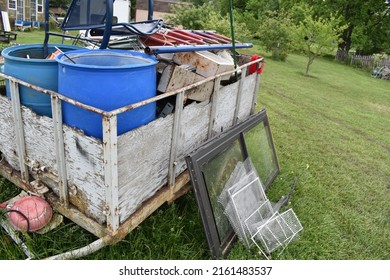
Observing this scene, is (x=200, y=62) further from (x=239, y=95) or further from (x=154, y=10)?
(x=154, y=10)

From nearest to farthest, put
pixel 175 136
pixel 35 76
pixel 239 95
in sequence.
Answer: pixel 35 76, pixel 175 136, pixel 239 95

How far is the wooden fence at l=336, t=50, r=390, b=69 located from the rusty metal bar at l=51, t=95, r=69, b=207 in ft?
74.2

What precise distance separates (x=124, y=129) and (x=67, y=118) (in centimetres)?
35

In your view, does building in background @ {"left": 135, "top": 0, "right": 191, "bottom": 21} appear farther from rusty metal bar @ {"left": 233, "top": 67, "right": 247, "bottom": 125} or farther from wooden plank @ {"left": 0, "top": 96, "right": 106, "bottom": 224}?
wooden plank @ {"left": 0, "top": 96, "right": 106, "bottom": 224}

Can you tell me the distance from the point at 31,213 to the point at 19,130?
57 centimetres

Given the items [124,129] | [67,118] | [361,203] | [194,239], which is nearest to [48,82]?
[67,118]

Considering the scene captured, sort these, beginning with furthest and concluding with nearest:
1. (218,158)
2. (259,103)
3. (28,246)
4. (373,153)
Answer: (259,103), (373,153), (218,158), (28,246)

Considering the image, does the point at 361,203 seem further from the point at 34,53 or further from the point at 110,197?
the point at 34,53

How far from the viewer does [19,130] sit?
219 centimetres

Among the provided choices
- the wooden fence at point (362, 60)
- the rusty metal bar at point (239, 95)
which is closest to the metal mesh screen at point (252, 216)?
the rusty metal bar at point (239, 95)

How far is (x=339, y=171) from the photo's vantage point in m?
4.62

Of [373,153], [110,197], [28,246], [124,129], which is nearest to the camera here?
[110,197]

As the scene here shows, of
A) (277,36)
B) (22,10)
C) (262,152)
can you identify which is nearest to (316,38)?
(277,36)

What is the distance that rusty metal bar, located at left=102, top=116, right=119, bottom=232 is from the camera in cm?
165
